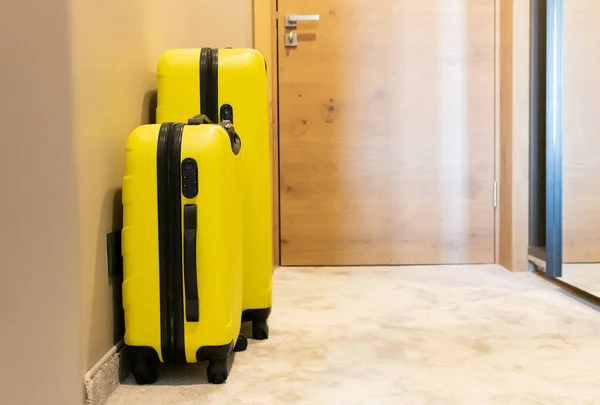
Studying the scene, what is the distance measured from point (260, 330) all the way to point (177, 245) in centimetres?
47

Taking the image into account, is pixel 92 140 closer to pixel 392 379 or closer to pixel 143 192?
pixel 143 192

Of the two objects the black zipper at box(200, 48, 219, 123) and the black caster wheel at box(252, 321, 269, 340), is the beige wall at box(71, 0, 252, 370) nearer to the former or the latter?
the black zipper at box(200, 48, 219, 123)

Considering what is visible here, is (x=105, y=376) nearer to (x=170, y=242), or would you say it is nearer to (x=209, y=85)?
(x=170, y=242)

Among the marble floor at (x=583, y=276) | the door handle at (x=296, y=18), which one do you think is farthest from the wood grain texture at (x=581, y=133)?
the door handle at (x=296, y=18)

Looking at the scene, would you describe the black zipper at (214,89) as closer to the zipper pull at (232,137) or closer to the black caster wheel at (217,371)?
the zipper pull at (232,137)

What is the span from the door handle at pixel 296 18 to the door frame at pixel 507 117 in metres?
0.05

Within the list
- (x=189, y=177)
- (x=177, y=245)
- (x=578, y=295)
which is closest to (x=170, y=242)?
(x=177, y=245)

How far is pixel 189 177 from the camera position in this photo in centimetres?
121

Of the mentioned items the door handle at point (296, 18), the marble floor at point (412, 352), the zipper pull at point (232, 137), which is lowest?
the marble floor at point (412, 352)

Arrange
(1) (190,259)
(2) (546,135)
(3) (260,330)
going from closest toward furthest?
(1) (190,259) < (3) (260,330) < (2) (546,135)

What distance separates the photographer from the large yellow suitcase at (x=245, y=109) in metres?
1.53

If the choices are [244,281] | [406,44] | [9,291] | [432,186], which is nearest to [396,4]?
[406,44]

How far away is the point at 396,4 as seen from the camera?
262 cm

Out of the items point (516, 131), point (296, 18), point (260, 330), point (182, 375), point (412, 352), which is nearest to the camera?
point (182, 375)
